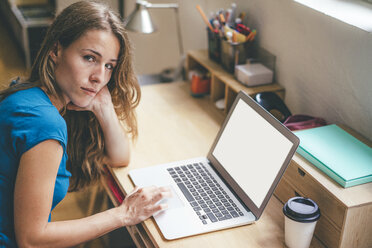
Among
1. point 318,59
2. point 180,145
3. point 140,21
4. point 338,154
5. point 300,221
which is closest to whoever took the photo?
point 300,221

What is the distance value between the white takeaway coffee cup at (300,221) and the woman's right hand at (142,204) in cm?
34

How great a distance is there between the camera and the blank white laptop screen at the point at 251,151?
46.0 inches

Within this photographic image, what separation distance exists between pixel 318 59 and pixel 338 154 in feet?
1.39

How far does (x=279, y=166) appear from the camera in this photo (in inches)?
45.0

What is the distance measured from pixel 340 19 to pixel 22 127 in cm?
99

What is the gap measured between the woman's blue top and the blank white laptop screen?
19.9 inches

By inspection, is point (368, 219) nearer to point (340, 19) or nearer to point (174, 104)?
point (340, 19)

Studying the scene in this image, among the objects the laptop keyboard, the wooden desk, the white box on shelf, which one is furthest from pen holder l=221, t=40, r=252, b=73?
the laptop keyboard

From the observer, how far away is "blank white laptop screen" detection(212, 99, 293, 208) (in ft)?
3.84

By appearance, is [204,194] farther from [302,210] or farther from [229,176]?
[302,210]

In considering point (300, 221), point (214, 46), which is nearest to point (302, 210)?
point (300, 221)

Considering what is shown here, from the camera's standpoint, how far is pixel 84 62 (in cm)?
125

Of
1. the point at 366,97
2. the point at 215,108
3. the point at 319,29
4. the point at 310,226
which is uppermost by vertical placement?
the point at 319,29

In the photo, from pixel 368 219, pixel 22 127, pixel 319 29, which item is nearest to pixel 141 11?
pixel 319 29
